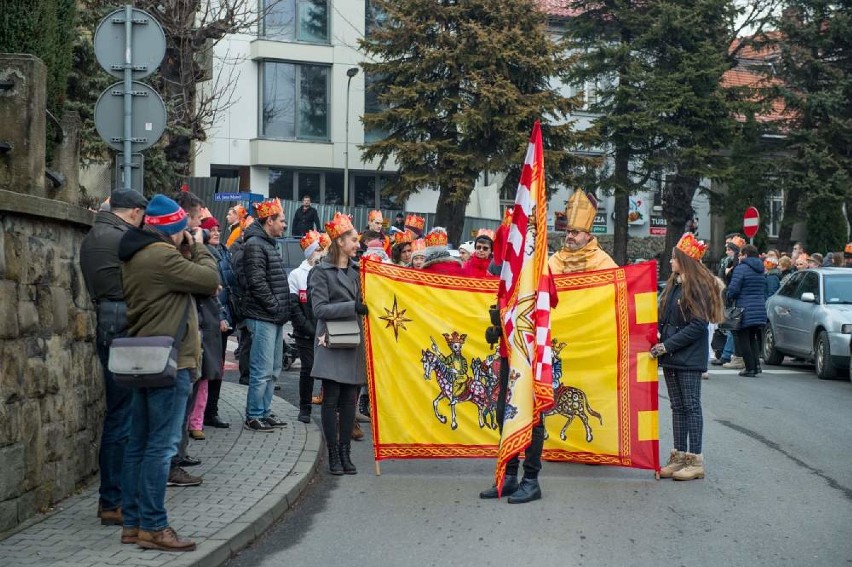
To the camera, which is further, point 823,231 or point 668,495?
point 823,231

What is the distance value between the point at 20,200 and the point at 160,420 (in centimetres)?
157

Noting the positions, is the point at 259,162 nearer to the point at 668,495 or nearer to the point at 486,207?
the point at 486,207

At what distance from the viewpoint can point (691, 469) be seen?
8.78m

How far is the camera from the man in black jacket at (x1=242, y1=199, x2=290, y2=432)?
10273 millimetres

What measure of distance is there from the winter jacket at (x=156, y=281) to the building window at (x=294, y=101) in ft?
109

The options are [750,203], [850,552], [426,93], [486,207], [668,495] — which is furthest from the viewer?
[486,207]

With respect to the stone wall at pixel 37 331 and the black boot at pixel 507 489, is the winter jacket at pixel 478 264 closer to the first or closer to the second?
the black boot at pixel 507 489

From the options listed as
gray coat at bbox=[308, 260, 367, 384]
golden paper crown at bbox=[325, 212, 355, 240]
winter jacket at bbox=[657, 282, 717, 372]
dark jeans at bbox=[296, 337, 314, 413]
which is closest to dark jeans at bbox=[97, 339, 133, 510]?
gray coat at bbox=[308, 260, 367, 384]

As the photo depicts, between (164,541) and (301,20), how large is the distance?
113 feet

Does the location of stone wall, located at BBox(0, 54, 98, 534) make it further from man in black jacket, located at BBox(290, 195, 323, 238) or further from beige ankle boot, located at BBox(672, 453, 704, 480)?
man in black jacket, located at BBox(290, 195, 323, 238)

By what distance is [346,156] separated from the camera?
123ft

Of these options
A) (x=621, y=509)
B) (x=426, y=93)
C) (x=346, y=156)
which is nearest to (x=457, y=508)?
(x=621, y=509)

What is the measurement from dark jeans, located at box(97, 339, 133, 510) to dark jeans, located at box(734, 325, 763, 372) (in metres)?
12.4

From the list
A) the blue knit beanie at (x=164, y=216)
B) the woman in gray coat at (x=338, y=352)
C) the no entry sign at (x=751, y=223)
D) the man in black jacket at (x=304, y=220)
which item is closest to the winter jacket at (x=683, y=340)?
the woman in gray coat at (x=338, y=352)
